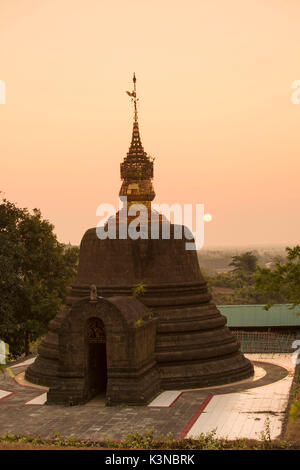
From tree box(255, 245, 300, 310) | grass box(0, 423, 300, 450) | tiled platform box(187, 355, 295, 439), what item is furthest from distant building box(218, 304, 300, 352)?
tree box(255, 245, 300, 310)

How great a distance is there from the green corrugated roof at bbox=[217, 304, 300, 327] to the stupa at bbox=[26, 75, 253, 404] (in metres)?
9.87

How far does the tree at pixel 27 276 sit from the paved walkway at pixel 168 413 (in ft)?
31.6

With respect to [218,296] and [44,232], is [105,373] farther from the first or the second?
[218,296]

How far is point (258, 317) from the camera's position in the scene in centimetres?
3675

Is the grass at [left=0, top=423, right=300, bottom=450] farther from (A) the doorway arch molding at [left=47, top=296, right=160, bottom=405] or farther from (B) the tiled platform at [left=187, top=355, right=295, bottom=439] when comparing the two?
(A) the doorway arch molding at [left=47, top=296, right=160, bottom=405]

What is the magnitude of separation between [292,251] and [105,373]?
1219 centimetres

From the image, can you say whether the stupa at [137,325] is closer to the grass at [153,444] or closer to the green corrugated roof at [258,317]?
the grass at [153,444]

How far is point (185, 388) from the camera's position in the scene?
2403 cm

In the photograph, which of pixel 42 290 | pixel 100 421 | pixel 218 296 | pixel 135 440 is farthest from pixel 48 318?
pixel 218 296

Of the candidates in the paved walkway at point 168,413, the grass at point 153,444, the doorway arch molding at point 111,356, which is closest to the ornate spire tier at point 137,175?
the doorway arch molding at point 111,356

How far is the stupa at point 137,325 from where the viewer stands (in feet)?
72.8

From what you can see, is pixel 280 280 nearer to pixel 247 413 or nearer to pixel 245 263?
pixel 247 413

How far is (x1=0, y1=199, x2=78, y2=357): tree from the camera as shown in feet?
111
